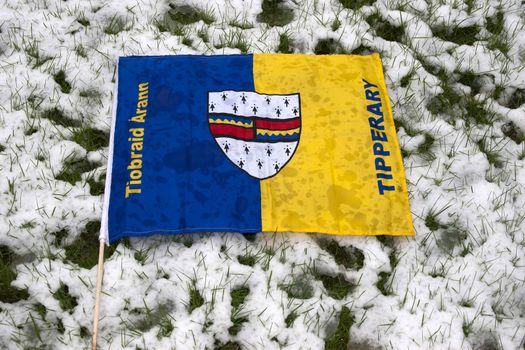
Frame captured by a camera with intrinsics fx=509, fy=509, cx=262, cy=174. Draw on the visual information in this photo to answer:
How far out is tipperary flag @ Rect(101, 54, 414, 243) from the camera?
6.23 ft

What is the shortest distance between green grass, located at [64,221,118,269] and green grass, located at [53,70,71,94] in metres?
0.68

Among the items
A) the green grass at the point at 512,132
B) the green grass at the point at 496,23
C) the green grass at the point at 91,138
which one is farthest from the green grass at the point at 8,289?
the green grass at the point at 496,23

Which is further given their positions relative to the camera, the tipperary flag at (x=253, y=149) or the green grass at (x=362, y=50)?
the green grass at (x=362, y=50)

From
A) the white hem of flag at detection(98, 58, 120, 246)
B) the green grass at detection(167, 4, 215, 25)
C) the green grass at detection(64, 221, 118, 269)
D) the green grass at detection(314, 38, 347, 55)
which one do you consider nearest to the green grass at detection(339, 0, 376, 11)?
the green grass at detection(314, 38, 347, 55)

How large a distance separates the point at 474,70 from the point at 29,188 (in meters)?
2.03

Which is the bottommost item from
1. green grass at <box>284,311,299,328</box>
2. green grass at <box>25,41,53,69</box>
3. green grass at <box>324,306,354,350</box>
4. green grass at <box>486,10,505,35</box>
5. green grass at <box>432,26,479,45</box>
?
green grass at <box>324,306,354,350</box>

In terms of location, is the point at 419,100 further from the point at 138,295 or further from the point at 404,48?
the point at 138,295

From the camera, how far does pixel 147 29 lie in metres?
2.45

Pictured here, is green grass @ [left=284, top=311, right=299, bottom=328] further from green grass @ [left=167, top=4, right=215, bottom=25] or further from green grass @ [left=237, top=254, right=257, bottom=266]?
green grass @ [left=167, top=4, right=215, bottom=25]

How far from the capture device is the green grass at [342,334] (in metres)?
1.71

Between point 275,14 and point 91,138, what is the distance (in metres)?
1.11

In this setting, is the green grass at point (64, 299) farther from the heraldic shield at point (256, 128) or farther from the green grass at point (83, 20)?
the green grass at point (83, 20)

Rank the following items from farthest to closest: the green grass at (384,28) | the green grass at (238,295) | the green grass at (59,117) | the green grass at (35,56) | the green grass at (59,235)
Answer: the green grass at (384,28)
the green grass at (35,56)
the green grass at (59,117)
the green grass at (59,235)
the green grass at (238,295)

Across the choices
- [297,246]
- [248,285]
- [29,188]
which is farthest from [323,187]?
[29,188]
